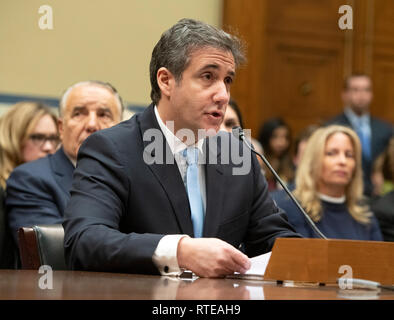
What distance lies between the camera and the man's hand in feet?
6.22

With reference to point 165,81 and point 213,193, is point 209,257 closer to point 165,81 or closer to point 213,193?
point 213,193

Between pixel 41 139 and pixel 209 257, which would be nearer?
pixel 209 257

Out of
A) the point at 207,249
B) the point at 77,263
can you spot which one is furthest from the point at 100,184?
the point at 207,249

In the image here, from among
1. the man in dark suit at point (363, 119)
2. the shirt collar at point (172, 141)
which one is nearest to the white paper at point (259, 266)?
the shirt collar at point (172, 141)

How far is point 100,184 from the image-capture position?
2.25m

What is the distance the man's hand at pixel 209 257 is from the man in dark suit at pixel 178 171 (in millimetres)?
260

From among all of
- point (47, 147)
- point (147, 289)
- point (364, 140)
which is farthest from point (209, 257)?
point (364, 140)

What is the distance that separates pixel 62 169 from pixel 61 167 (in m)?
0.01

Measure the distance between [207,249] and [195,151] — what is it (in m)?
0.67

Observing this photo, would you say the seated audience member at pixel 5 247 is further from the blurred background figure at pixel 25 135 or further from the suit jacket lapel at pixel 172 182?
the suit jacket lapel at pixel 172 182

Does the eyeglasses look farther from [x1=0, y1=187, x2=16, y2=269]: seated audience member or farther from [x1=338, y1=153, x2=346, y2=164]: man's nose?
[x1=338, y1=153, x2=346, y2=164]: man's nose

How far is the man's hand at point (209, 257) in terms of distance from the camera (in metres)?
1.90

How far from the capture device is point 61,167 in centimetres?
342

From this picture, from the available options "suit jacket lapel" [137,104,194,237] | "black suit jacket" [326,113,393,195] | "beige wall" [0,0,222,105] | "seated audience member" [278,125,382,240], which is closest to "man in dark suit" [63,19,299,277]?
"suit jacket lapel" [137,104,194,237]
